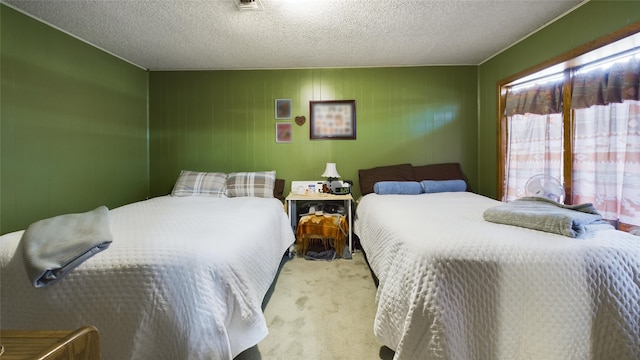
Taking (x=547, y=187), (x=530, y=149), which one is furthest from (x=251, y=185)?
(x=530, y=149)

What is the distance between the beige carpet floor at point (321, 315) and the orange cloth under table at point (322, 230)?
274 mm

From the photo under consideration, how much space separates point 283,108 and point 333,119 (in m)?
0.65

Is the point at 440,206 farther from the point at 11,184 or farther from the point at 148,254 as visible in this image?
the point at 11,184

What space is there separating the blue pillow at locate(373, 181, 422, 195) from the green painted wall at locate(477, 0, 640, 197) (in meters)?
0.99

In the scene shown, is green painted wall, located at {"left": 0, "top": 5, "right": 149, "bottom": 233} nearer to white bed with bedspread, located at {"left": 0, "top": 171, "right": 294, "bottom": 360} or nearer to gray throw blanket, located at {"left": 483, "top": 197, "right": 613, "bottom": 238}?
white bed with bedspread, located at {"left": 0, "top": 171, "right": 294, "bottom": 360}

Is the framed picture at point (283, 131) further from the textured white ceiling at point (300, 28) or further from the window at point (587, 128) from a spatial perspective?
the window at point (587, 128)

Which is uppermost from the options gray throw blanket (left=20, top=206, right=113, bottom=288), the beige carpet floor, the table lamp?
the table lamp

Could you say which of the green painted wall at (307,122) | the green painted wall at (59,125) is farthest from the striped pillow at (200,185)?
the green painted wall at (59,125)

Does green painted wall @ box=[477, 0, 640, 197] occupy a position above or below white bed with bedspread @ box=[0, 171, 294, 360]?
above

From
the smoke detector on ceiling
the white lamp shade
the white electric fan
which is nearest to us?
the smoke detector on ceiling

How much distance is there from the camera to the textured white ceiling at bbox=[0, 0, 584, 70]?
1980 millimetres

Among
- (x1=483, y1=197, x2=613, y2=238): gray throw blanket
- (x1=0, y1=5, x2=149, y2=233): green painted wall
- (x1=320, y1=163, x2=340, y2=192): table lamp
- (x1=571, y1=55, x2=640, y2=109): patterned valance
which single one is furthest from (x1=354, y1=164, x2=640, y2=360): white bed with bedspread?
(x1=0, y1=5, x2=149, y2=233): green painted wall

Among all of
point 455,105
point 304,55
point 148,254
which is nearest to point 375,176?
point 455,105

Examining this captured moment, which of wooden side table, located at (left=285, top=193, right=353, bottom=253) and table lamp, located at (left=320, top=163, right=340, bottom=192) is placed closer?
wooden side table, located at (left=285, top=193, right=353, bottom=253)
